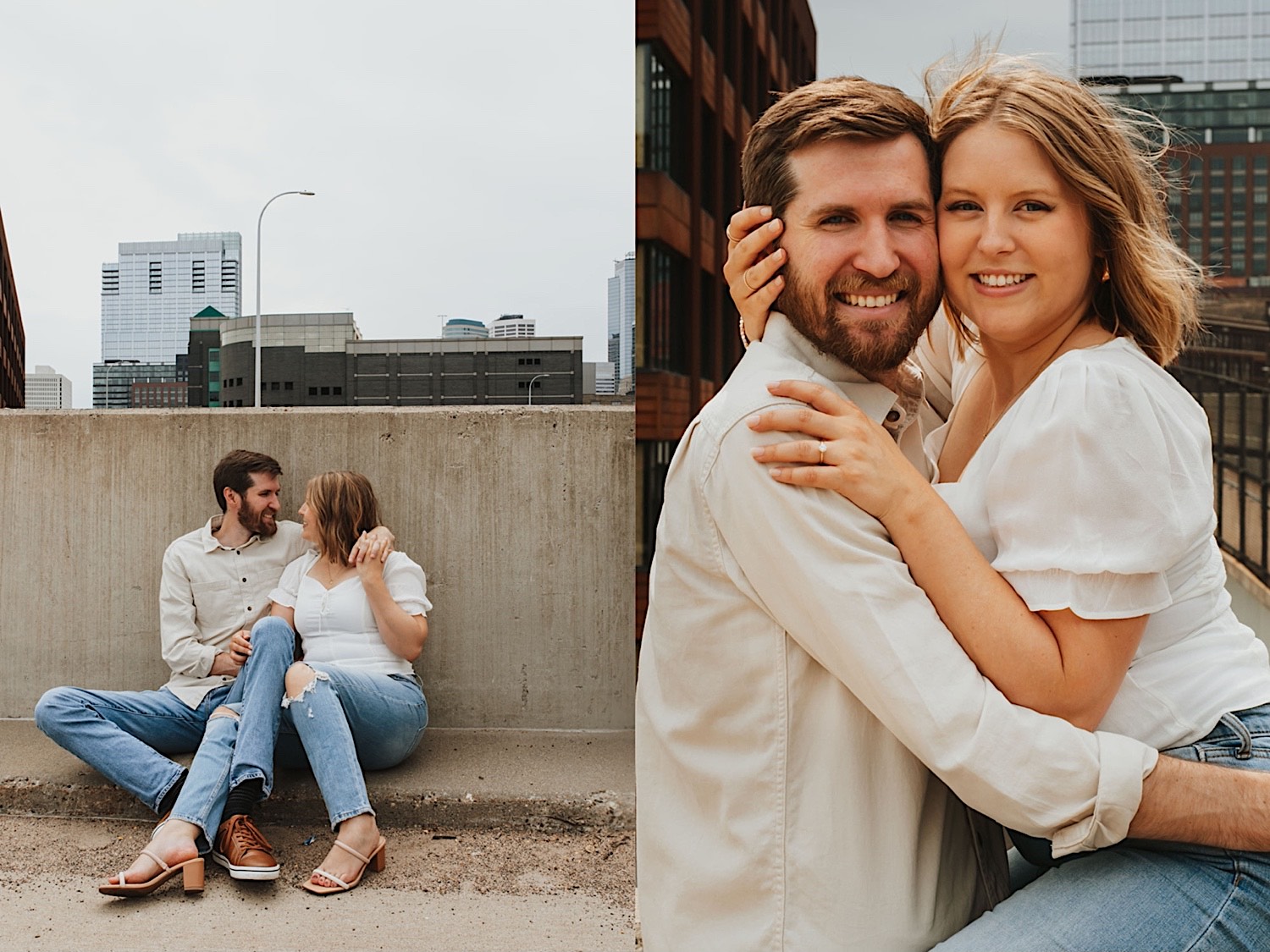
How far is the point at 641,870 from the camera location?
3.87 feet

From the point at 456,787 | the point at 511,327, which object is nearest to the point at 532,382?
the point at 456,787

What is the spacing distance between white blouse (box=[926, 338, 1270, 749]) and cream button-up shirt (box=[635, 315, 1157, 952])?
108mm

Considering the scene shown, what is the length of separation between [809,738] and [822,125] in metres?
0.63

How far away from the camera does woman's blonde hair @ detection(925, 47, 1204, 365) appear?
1.14 m

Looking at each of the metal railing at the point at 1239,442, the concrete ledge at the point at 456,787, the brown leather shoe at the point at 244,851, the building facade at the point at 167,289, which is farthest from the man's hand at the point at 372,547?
the building facade at the point at 167,289

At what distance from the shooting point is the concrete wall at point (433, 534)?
3842 millimetres

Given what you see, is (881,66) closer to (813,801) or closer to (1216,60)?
(1216,60)

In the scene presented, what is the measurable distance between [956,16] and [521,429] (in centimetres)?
220

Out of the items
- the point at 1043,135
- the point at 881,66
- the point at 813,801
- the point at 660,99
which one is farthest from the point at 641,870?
the point at 881,66

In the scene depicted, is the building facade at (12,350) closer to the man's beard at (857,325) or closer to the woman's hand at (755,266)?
the woman's hand at (755,266)

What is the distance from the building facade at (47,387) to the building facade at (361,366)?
3.65 ft

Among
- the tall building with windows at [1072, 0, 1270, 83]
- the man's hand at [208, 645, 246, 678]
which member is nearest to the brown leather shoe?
the man's hand at [208, 645, 246, 678]

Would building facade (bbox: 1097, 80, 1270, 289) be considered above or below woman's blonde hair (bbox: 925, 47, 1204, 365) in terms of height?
above

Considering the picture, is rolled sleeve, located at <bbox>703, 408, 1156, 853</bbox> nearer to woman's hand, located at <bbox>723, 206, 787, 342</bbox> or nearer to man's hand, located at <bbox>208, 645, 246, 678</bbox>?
woman's hand, located at <bbox>723, 206, 787, 342</bbox>
